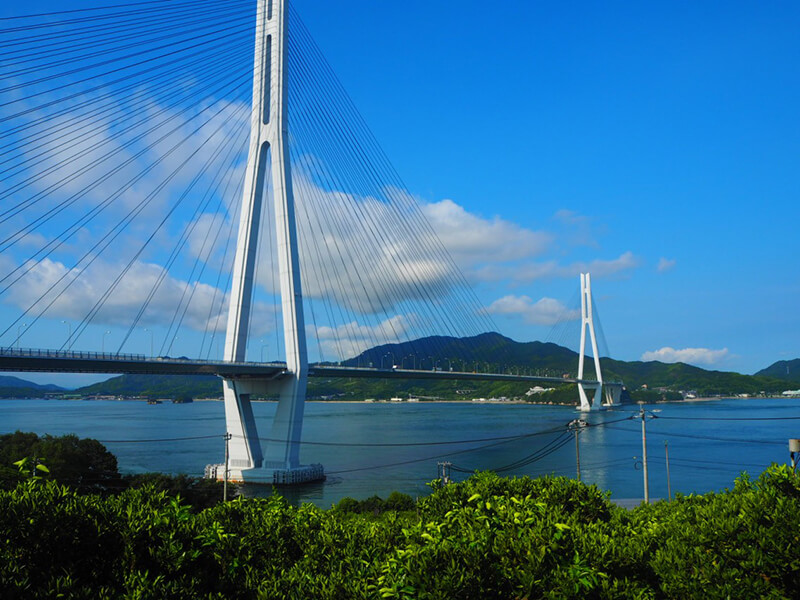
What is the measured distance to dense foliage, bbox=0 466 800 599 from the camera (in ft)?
11.4

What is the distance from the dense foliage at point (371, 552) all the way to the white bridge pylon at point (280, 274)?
19.9m

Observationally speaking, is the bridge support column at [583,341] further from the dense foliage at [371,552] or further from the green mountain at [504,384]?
the dense foliage at [371,552]

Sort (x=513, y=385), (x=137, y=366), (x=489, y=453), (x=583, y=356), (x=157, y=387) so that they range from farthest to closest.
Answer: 1. (x=157, y=387)
2. (x=513, y=385)
3. (x=583, y=356)
4. (x=489, y=453)
5. (x=137, y=366)

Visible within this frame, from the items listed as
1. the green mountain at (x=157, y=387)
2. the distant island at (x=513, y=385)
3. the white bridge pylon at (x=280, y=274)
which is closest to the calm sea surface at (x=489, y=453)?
the white bridge pylon at (x=280, y=274)

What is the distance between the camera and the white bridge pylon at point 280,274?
2450 cm

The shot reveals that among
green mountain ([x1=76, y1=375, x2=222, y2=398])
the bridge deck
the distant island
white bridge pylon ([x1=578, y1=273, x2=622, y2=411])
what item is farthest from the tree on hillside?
green mountain ([x1=76, y1=375, x2=222, y2=398])

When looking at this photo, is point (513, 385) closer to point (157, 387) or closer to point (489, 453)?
point (157, 387)

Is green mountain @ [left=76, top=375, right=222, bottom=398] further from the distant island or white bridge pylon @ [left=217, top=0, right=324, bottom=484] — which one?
white bridge pylon @ [left=217, top=0, right=324, bottom=484]

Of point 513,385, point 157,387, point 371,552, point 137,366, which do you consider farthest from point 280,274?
point 157,387

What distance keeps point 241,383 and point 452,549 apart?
23.2 meters

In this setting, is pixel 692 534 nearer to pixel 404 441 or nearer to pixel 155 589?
pixel 155 589

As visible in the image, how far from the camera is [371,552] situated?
4.14 m

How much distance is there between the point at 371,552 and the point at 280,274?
21427 millimetres

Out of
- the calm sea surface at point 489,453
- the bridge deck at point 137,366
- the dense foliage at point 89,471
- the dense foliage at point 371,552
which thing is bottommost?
the calm sea surface at point 489,453
